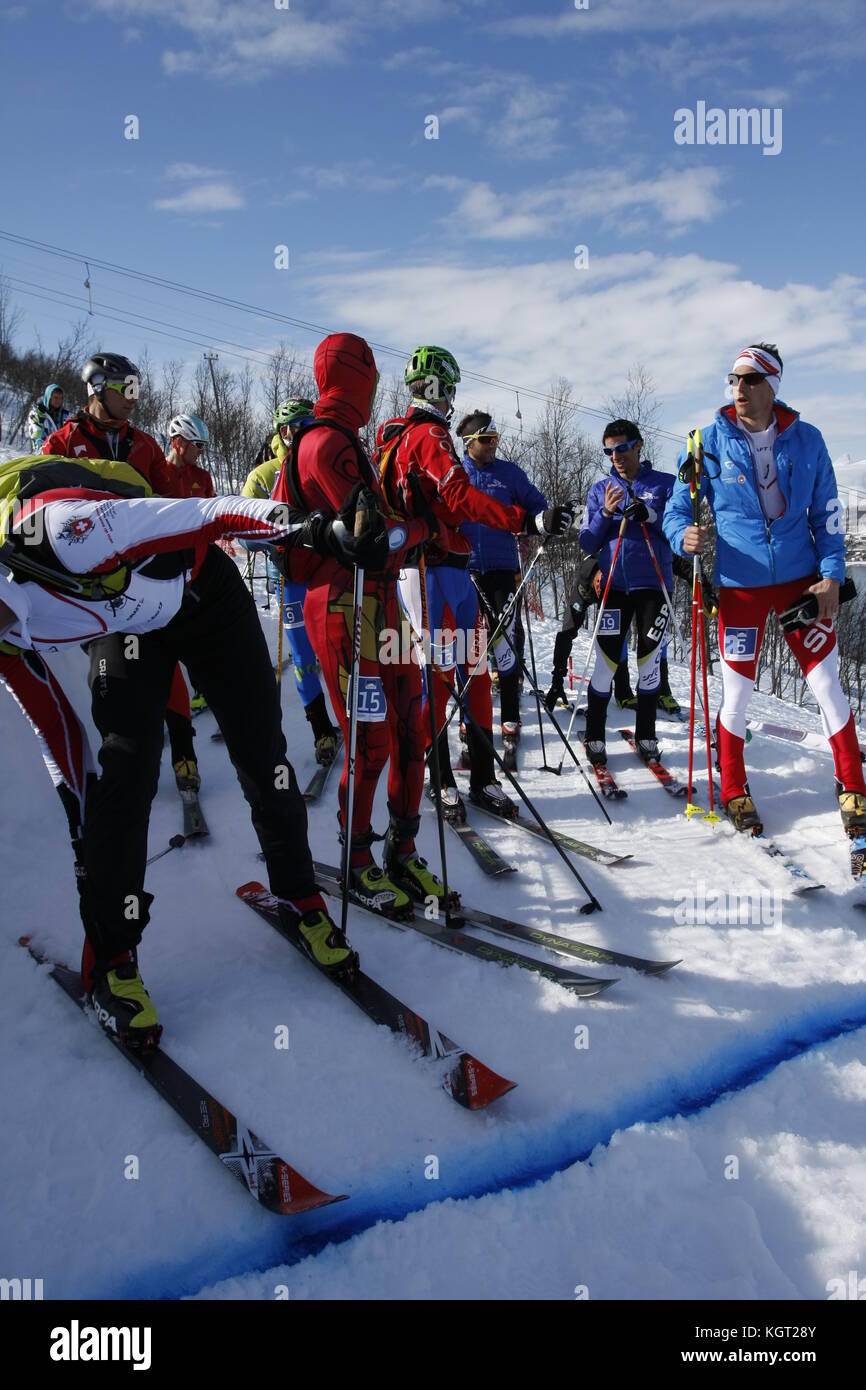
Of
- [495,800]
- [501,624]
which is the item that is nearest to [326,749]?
[495,800]

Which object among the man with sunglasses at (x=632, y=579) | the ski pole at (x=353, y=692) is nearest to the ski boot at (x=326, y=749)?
the man with sunglasses at (x=632, y=579)

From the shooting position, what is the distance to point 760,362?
13.7ft

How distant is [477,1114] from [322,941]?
0.99 m

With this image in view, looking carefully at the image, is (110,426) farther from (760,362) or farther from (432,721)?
(760,362)

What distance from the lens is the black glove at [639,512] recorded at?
5.65 metres

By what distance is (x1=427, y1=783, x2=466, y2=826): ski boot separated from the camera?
484 centimetres

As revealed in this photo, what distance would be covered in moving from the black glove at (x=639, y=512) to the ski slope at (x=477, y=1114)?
112 inches

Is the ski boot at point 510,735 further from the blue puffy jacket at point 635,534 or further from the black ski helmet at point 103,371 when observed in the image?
the black ski helmet at point 103,371

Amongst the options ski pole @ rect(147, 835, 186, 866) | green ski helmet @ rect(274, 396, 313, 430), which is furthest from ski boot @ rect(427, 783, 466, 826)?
green ski helmet @ rect(274, 396, 313, 430)

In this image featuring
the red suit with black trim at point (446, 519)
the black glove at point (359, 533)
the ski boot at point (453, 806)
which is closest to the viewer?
the black glove at point (359, 533)
